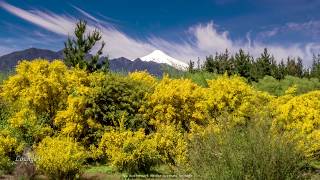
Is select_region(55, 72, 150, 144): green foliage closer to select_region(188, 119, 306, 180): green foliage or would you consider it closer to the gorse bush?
the gorse bush

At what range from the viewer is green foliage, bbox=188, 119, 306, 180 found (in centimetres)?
1163

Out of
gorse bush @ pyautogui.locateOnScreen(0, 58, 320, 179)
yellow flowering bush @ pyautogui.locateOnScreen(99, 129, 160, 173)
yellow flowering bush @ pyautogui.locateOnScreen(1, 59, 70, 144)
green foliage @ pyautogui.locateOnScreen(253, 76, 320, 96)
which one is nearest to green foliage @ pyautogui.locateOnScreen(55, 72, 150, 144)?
gorse bush @ pyautogui.locateOnScreen(0, 58, 320, 179)

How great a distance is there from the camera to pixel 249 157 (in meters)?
11.8

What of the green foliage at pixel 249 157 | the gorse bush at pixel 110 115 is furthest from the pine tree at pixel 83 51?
the green foliage at pixel 249 157

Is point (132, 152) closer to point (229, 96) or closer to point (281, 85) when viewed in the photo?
point (229, 96)

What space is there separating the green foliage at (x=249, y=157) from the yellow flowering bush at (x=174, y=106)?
25.3 metres

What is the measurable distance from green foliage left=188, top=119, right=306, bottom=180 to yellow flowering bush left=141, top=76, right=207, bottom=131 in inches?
997

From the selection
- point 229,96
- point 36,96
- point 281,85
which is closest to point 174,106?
point 229,96

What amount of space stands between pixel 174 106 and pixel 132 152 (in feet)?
26.2

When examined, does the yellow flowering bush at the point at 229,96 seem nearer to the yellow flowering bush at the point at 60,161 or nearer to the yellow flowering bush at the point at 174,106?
the yellow flowering bush at the point at 174,106

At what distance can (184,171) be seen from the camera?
1372cm

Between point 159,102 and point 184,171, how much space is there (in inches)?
985

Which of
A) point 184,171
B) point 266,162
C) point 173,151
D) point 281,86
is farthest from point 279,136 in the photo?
point 281,86

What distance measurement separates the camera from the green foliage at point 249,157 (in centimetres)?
1163
